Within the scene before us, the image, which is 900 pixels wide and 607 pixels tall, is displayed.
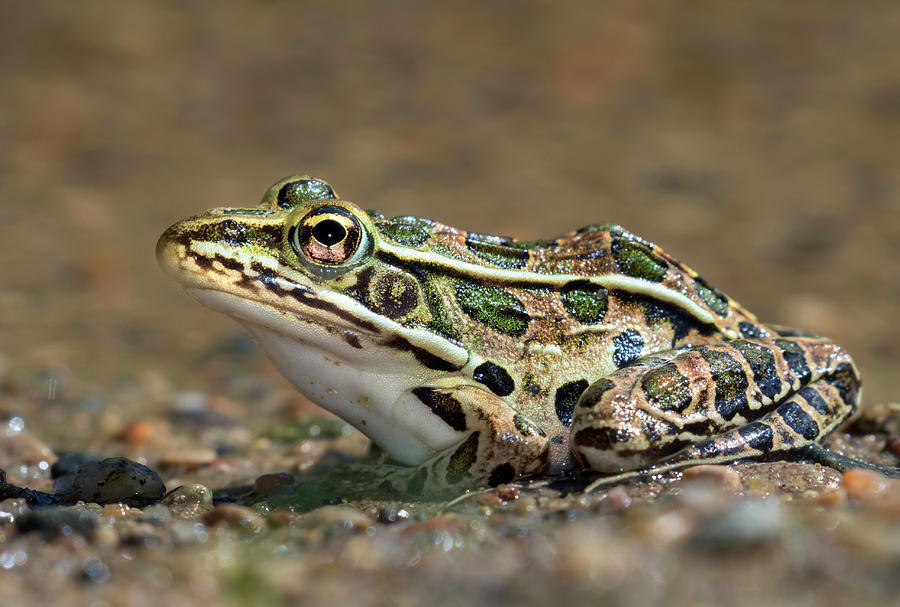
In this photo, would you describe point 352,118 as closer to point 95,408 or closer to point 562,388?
point 95,408

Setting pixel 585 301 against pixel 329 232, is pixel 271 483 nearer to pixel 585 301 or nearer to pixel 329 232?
pixel 329 232

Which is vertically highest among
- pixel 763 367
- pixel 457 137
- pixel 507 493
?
pixel 457 137

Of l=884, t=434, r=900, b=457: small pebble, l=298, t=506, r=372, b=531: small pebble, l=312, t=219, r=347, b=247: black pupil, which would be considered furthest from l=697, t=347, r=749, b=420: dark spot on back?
l=312, t=219, r=347, b=247: black pupil

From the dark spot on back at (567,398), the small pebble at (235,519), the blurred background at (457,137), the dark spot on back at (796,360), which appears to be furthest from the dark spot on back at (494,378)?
the blurred background at (457,137)

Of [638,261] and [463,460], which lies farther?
[638,261]

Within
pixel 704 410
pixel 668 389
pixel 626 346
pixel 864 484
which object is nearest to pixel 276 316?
pixel 626 346

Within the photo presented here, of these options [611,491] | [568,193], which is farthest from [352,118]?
[611,491]
